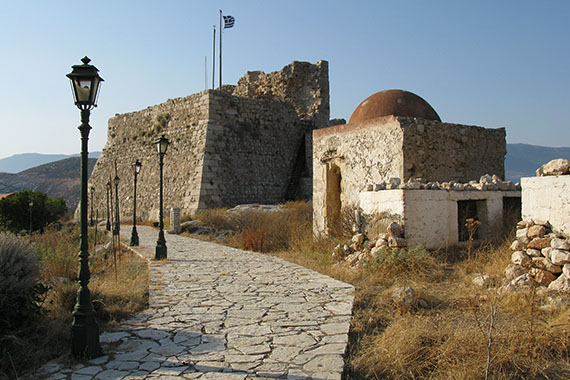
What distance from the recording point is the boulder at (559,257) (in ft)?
19.4

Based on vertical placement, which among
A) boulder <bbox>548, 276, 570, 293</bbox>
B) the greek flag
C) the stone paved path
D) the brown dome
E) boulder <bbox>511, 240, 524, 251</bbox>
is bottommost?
the stone paved path

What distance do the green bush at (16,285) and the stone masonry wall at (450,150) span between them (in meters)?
7.06

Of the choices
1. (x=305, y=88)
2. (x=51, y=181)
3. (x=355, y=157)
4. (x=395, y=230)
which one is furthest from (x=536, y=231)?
(x=51, y=181)

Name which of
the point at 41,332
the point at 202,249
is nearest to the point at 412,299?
the point at 41,332

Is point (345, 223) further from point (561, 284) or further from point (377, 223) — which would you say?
point (561, 284)

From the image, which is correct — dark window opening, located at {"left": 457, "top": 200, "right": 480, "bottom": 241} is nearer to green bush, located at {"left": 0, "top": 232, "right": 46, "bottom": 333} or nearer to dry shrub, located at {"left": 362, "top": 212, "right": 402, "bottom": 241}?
dry shrub, located at {"left": 362, "top": 212, "right": 402, "bottom": 241}

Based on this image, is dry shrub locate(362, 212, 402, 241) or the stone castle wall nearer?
dry shrub locate(362, 212, 402, 241)

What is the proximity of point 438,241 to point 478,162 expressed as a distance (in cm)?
358

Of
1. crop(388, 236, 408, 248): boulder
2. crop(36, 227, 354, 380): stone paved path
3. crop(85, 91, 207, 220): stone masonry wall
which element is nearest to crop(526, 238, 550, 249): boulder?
crop(388, 236, 408, 248): boulder

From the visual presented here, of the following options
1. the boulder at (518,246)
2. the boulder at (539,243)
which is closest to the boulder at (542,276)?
the boulder at (539,243)

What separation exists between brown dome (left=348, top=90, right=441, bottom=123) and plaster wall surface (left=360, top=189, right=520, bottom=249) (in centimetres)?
294

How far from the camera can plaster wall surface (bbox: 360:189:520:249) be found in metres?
7.95

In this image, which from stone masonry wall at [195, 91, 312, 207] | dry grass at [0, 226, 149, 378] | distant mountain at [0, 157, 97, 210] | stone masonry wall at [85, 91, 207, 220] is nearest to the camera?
dry grass at [0, 226, 149, 378]

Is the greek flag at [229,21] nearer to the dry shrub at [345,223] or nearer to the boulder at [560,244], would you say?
the dry shrub at [345,223]
